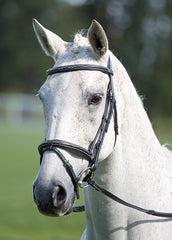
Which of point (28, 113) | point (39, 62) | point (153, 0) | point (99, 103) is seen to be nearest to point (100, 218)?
point (99, 103)

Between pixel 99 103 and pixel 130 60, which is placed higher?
pixel 130 60

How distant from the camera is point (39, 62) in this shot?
1823 inches

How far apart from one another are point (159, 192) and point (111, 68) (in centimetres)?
100

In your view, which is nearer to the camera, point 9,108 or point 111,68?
point 111,68

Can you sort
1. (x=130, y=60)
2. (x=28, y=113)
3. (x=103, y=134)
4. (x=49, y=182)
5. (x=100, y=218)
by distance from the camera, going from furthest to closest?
1. (x=130, y=60)
2. (x=28, y=113)
3. (x=100, y=218)
4. (x=103, y=134)
5. (x=49, y=182)

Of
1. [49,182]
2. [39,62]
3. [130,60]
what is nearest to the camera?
[49,182]

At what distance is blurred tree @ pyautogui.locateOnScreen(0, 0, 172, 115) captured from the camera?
37.2 metres

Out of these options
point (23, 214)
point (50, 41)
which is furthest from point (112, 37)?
point (50, 41)

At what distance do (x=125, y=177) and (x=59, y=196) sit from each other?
64 cm

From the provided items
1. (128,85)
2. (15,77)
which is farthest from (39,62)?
(128,85)

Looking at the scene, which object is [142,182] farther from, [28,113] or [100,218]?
[28,113]

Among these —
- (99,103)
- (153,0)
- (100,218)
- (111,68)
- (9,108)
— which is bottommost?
(100,218)

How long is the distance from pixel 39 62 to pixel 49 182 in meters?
44.5

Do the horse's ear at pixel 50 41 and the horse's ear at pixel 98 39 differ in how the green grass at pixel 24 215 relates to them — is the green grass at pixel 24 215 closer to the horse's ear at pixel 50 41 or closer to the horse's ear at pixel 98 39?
the horse's ear at pixel 50 41
